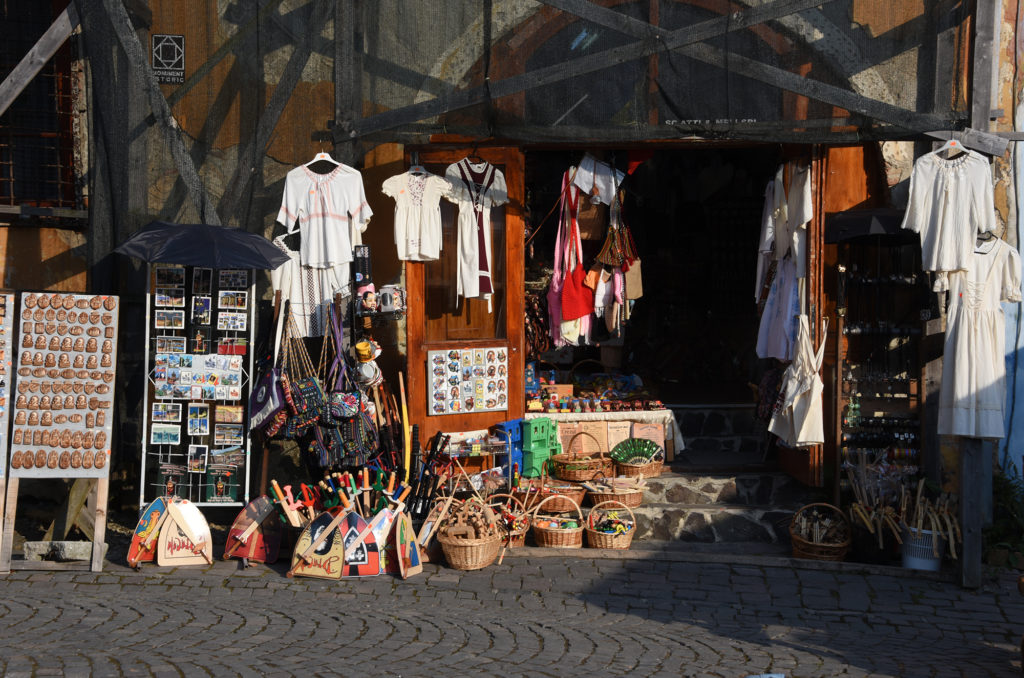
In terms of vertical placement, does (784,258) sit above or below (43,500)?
above

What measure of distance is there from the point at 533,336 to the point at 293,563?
11.9 feet

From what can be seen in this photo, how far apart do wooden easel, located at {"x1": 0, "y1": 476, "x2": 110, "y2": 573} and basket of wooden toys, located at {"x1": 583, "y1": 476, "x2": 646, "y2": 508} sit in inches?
157

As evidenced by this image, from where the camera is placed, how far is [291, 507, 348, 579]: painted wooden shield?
8.20m

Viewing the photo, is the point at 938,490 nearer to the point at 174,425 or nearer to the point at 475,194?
the point at 475,194

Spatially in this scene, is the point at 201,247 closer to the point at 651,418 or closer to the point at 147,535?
the point at 147,535

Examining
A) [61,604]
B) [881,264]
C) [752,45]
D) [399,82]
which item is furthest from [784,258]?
[61,604]

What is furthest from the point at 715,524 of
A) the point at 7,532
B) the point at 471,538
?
the point at 7,532

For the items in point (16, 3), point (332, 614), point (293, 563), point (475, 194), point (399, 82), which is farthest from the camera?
point (16, 3)

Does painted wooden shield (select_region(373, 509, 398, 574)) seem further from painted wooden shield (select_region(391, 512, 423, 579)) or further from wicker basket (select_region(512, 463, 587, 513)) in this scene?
wicker basket (select_region(512, 463, 587, 513))

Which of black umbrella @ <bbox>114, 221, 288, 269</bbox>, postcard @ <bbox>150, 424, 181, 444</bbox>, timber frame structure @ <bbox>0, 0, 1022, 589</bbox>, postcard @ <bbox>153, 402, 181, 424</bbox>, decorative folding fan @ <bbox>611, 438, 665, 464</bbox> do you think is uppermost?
timber frame structure @ <bbox>0, 0, 1022, 589</bbox>

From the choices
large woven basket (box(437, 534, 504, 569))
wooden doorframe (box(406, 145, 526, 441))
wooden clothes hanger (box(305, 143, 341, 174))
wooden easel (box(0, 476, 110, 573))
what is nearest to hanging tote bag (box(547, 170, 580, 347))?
wooden doorframe (box(406, 145, 526, 441))

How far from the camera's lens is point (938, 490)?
9.11m

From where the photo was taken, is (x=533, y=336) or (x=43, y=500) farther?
(x=533, y=336)

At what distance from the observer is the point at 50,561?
328 inches
